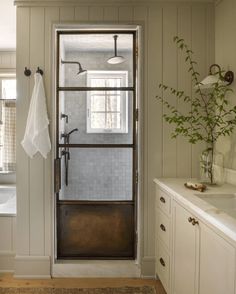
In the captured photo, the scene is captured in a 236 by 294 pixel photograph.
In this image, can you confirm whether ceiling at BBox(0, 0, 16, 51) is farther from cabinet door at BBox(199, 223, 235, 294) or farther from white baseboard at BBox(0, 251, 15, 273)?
cabinet door at BBox(199, 223, 235, 294)

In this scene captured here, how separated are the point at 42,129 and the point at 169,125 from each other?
1.14m

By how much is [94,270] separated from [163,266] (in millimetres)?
718

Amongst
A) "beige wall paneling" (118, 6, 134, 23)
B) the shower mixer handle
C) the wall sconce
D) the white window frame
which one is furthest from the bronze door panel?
"beige wall paneling" (118, 6, 134, 23)

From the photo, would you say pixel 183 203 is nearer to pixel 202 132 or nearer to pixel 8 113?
pixel 202 132

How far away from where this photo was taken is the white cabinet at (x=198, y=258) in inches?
51.6

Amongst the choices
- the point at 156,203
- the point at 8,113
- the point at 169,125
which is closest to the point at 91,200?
the point at 156,203

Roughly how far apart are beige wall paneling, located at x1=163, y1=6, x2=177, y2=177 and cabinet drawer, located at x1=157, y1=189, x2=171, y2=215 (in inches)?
10.9

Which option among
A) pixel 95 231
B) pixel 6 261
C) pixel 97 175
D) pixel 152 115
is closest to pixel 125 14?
pixel 152 115

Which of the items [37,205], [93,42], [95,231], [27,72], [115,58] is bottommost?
[95,231]

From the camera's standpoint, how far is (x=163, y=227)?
243 centimetres

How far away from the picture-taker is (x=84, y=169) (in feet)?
9.34

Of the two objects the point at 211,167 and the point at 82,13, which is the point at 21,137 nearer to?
the point at 82,13

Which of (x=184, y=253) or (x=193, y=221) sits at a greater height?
(x=193, y=221)

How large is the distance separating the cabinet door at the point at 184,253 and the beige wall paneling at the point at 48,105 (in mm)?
1204
